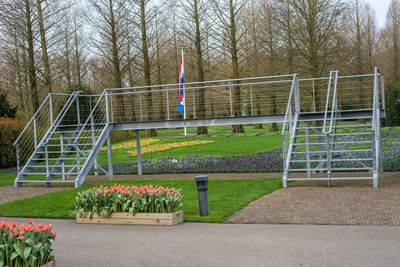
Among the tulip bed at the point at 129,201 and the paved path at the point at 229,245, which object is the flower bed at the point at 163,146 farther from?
the paved path at the point at 229,245

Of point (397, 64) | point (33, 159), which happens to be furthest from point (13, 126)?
point (397, 64)

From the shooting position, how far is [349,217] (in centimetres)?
947

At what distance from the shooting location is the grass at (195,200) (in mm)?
10945

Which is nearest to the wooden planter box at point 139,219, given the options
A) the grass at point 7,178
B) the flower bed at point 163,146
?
the grass at point 7,178

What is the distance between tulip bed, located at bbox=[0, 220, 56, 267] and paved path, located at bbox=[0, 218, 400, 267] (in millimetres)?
877

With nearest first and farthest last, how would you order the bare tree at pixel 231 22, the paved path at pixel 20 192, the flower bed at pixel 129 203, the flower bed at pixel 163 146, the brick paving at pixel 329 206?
the brick paving at pixel 329 206 < the flower bed at pixel 129 203 < the paved path at pixel 20 192 < the flower bed at pixel 163 146 < the bare tree at pixel 231 22

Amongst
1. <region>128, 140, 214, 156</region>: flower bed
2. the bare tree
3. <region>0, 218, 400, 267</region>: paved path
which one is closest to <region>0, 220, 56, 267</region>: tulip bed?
<region>0, 218, 400, 267</region>: paved path

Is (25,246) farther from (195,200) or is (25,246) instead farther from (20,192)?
(20,192)

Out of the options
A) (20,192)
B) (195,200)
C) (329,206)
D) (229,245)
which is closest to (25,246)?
(229,245)

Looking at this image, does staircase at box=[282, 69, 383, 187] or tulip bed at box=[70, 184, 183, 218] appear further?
staircase at box=[282, 69, 383, 187]

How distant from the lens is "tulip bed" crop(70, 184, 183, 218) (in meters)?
9.93

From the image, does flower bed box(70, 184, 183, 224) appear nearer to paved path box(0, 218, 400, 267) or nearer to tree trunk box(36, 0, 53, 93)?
paved path box(0, 218, 400, 267)

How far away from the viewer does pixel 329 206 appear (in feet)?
34.9

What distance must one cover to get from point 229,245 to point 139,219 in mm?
2762
